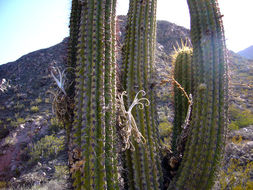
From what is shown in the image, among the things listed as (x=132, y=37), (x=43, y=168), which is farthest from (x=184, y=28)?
(x=132, y=37)

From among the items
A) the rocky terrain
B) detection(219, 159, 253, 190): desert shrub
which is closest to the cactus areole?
the rocky terrain

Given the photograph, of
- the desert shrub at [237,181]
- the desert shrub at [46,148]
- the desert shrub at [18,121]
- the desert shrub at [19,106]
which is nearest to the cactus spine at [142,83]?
the desert shrub at [237,181]

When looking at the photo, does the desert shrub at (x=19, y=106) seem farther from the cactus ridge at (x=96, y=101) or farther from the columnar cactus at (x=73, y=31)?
the cactus ridge at (x=96, y=101)

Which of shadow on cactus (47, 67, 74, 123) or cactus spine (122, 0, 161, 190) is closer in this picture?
shadow on cactus (47, 67, 74, 123)

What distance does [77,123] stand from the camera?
6.06 ft

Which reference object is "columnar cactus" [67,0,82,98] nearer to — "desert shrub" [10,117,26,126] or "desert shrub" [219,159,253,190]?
"desert shrub" [219,159,253,190]

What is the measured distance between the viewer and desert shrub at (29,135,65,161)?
8930 mm

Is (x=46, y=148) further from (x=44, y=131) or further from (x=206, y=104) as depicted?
(x=206, y=104)

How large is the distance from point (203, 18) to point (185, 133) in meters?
1.50

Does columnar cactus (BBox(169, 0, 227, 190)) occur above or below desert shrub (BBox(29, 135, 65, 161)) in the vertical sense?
above

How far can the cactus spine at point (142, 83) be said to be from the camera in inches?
93.2

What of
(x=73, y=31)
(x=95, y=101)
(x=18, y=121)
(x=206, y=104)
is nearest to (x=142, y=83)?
(x=206, y=104)

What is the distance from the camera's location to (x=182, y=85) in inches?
138

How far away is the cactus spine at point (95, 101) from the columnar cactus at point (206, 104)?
1.02 metres
